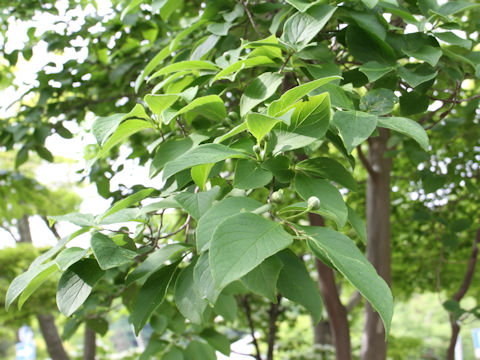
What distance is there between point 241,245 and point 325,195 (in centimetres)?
20

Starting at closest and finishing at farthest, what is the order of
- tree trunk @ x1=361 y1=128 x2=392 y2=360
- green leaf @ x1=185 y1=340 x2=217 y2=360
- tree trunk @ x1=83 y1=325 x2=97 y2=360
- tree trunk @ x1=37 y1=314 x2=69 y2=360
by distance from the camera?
green leaf @ x1=185 y1=340 x2=217 y2=360
tree trunk @ x1=361 y1=128 x2=392 y2=360
tree trunk @ x1=83 y1=325 x2=97 y2=360
tree trunk @ x1=37 y1=314 x2=69 y2=360

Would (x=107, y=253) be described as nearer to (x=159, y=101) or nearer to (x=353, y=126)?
(x=159, y=101)

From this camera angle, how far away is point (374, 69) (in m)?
0.82

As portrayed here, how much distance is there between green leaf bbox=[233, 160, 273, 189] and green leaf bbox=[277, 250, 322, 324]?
0.40ft

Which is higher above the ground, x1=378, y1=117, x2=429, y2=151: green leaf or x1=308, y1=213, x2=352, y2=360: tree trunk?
x1=378, y1=117, x2=429, y2=151: green leaf

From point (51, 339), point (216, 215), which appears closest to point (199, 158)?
point (216, 215)

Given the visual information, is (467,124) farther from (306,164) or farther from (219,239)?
(219,239)

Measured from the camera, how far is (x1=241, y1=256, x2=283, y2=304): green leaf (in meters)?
0.62

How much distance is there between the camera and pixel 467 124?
6.61ft

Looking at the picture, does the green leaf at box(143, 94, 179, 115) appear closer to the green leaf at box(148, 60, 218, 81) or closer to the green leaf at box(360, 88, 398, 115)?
the green leaf at box(148, 60, 218, 81)

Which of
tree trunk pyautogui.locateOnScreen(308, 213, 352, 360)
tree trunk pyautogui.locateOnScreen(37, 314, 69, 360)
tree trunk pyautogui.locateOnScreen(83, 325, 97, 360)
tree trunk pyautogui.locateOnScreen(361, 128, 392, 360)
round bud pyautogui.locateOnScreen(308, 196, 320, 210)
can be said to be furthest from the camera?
tree trunk pyautogui.locateOnScreen(37, 314, 69, 360)

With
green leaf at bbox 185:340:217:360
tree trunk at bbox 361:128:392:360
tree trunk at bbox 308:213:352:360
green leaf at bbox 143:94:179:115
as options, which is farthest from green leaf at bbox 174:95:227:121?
tree trunk at bbox 361:128:392:360

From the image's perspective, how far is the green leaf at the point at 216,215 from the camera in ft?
1.90

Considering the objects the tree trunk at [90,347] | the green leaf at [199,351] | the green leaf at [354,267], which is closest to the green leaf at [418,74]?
the green leaf at [354,267]
